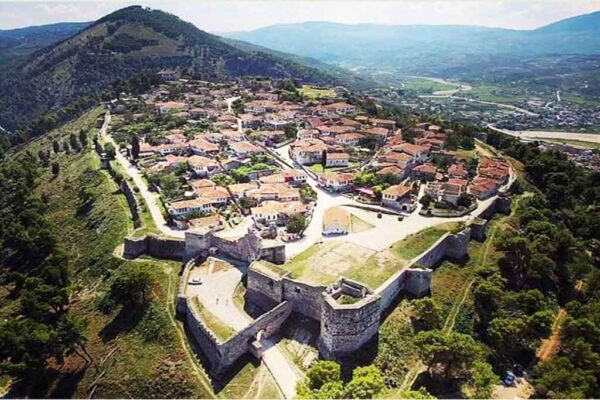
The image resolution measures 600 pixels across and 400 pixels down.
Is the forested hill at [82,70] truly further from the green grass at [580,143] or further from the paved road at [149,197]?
the green grass at [580,143]

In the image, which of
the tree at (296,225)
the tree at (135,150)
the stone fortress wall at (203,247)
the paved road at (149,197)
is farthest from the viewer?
the tree at (135,150)

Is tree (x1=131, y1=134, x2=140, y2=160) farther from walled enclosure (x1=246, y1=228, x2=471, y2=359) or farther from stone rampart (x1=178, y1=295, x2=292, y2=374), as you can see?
walled enclosure (x1=246, y1=228, x2=471, y2=359)

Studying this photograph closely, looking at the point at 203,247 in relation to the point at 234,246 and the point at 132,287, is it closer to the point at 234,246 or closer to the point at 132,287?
the point at 234,246

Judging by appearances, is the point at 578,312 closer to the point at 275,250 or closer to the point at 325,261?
the point at 325,261

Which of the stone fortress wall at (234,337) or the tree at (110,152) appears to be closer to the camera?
the stone fortress wall at (234,337)

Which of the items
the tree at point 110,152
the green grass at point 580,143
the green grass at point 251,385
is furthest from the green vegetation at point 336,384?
the green grass at point 580,143

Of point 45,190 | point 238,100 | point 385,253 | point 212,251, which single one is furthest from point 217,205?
point 238,100

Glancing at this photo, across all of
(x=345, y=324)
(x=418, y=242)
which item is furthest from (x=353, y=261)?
(x=345, y=324)
